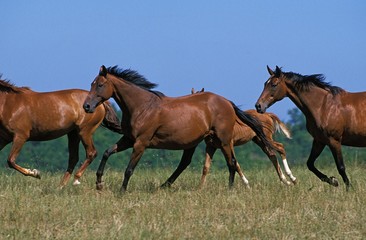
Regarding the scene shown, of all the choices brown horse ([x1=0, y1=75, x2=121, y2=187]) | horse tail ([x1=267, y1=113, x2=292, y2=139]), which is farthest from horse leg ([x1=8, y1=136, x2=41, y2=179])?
horse tail ([x1=267, y1=113, x2=292, y2=139])

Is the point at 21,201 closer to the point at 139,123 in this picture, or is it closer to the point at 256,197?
the point at 139,123

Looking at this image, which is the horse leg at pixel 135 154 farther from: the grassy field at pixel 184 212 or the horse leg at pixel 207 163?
the horse leg at pixel 207 163

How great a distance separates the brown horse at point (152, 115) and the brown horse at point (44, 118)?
1641 millimetres

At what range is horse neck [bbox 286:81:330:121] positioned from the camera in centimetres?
1204

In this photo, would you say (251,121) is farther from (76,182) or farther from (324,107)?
(76,182)

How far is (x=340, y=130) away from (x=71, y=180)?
488 cm

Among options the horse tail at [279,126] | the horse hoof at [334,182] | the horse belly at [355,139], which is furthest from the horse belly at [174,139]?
the horse tail at [279,126]

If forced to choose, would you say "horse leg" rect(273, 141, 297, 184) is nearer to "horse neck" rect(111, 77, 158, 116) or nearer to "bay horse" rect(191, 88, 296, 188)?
"bay horse" rect(191, 88, 296, 188)

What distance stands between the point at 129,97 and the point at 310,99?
2.72 m

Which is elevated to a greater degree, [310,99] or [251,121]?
[310,99]

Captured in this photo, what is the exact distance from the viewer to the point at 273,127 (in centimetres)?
1523

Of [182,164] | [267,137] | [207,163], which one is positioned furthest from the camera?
[267,137]

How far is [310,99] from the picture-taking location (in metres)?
12.1

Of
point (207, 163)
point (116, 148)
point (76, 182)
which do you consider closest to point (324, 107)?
point (207, 163)
